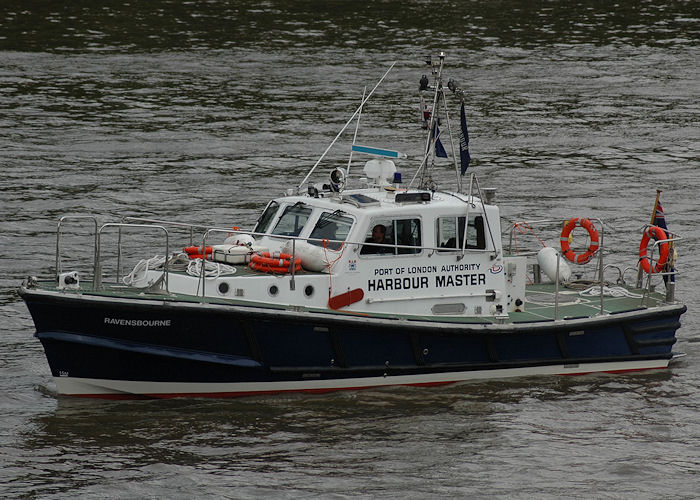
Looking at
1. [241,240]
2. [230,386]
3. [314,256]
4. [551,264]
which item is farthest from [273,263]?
[551,264]

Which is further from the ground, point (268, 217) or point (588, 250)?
point (268, 217)

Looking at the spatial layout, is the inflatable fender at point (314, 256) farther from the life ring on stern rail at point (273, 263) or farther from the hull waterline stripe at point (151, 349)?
the hull waterline stripe at point (151, 349)

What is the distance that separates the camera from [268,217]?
15.9 m

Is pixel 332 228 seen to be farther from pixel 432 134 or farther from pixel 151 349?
pixel 151 349

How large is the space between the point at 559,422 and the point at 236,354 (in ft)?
13.0

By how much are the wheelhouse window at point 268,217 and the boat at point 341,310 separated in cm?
2

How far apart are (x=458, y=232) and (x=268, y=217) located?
2.49m

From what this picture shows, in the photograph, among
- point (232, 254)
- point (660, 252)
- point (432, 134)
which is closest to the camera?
point (232, 254)

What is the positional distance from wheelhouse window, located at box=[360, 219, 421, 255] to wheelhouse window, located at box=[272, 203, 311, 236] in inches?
38.0

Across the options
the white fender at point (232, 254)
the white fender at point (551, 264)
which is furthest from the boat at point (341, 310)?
the white fender at point (551, 264)

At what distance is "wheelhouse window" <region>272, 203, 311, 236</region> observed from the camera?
15.4 m

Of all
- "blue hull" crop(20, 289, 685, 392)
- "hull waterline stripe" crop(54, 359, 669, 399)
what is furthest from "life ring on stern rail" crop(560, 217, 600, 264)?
"hull waterline stripe" crop(54, 359, 669, 399)

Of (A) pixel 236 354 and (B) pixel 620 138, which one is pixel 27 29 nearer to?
(B) pixel 620 138

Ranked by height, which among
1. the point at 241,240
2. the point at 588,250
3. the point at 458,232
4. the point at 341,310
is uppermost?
the point at 458,232
